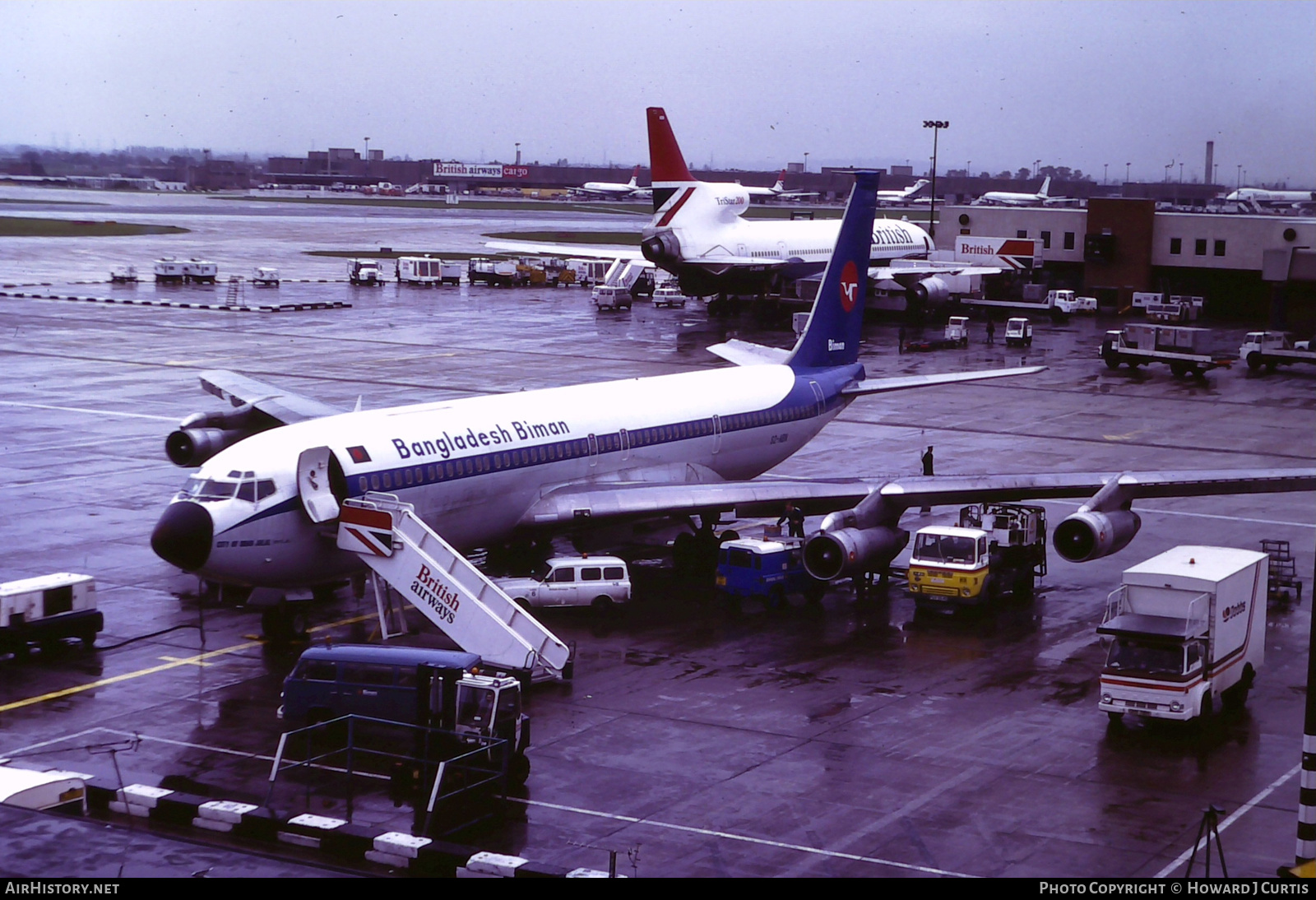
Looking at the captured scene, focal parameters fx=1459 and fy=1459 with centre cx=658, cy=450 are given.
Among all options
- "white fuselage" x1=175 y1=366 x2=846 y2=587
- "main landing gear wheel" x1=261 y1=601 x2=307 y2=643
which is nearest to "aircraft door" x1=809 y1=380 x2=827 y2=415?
"white fuselage" x1=175 y1=366 x2=846 y2=587

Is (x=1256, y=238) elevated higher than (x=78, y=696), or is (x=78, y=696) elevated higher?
(x=1256, y=238)

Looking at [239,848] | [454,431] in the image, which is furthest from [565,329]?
[239,848]

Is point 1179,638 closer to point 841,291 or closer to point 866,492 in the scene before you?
point 866,492

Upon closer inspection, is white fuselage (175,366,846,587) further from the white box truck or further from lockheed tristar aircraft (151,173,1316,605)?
the white box truck

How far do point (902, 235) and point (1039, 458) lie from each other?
57619mm

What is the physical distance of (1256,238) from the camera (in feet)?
360

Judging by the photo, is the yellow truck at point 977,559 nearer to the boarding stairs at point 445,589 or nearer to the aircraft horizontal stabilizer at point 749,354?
the boarding stairs at point 445,589

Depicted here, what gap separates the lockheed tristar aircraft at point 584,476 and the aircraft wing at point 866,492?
60 millimetres

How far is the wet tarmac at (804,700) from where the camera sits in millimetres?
24172

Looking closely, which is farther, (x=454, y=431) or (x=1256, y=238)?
(x=1256, y=238)

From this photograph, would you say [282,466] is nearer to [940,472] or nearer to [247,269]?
[940,472]

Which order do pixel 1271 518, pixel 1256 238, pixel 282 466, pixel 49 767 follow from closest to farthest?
pixel 49 767 < pixel 282 466 < pixel 1271 518 < pixel 1256 238

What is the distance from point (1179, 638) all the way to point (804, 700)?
7827 mm

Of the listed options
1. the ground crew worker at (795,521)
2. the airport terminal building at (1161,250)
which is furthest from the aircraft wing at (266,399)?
the airport terminal building at (1161,250)
